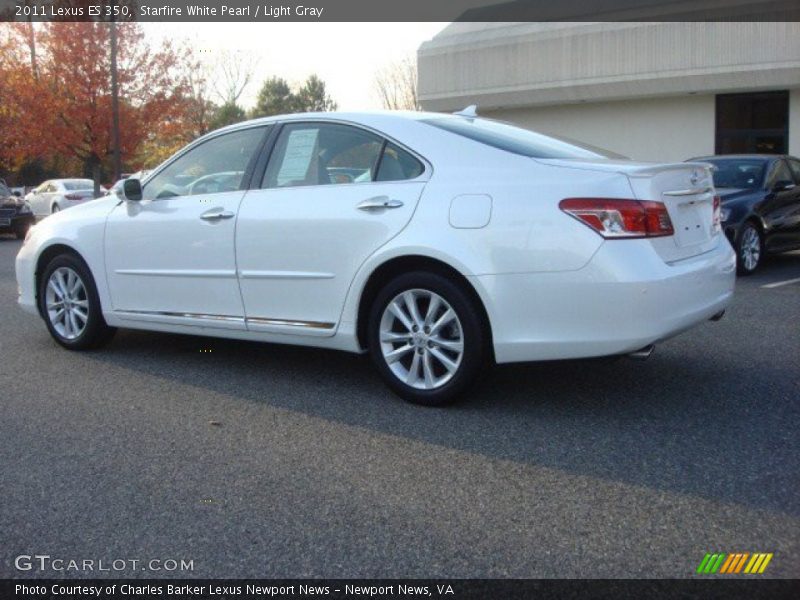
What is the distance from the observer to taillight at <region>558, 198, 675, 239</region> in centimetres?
444

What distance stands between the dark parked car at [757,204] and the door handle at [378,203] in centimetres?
701

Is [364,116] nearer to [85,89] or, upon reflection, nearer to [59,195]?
[59,195]

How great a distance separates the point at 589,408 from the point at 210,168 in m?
2.90

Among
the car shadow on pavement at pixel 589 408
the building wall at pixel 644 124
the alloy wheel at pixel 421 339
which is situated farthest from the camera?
the building wall at pixel 644 124

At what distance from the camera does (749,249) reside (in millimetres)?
11133

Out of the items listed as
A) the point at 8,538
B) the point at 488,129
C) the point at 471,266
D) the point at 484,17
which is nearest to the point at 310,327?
the point at 471,266

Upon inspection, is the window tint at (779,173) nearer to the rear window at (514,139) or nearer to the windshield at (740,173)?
the windshield at (740,173)

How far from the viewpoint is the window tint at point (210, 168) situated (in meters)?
5.86

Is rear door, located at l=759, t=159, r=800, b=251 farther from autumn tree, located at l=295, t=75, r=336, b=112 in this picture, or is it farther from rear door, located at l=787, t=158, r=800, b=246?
autumn tree, located at l=295, t=75, r=336, b=112

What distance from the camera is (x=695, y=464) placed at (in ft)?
13.3

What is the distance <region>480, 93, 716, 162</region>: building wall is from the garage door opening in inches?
11.1

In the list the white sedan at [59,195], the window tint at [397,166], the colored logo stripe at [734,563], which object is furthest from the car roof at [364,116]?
the white sedan at [59,195]

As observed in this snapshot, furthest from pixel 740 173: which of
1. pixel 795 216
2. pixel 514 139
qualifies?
pixel 514 139
